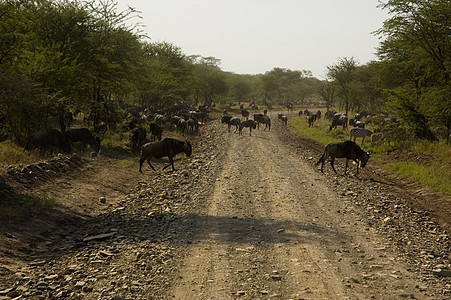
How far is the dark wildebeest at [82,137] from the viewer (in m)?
19.9

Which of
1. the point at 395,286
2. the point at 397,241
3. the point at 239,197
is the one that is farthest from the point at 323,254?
the point at 239,197

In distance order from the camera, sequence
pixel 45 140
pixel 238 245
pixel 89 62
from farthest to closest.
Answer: pixel 89 62, pixel 45 140, pixel 238 245

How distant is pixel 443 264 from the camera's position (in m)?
7.73

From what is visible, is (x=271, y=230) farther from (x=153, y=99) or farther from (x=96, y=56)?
(x=153, y=99)

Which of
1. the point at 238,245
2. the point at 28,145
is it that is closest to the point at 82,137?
the point at 28,145

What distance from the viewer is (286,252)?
798cm

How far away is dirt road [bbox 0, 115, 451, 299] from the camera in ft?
21.1

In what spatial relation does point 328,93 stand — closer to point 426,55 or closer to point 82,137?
point 426,55

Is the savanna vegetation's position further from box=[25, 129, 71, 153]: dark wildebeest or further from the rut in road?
the rut in road

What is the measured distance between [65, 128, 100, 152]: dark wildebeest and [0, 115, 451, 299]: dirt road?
555 centimetres

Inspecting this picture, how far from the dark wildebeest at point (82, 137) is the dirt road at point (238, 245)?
18.2 ft

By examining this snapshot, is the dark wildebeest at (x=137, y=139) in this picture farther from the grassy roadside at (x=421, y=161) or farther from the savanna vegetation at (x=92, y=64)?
the grassy roadside at (x=421, y=161)

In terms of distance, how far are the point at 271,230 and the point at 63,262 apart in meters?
4.68

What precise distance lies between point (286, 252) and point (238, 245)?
3.46ft
